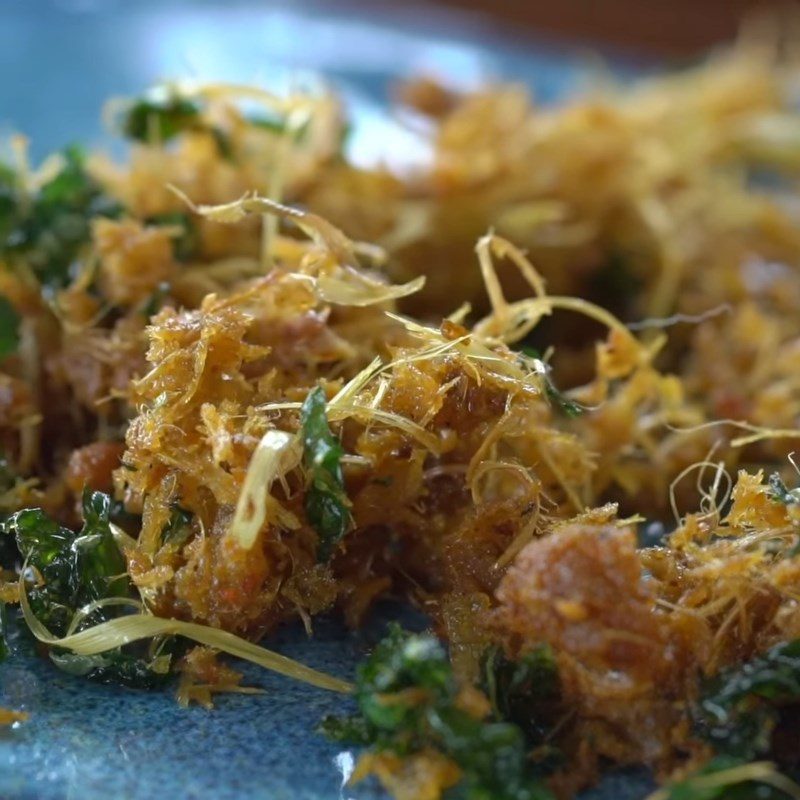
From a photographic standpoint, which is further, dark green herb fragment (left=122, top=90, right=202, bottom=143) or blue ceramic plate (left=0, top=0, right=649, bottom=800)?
dark green herb fragment (left=122, top=90, right=202, bottom=143)

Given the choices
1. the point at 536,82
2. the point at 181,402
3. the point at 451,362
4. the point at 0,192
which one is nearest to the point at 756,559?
the point at 451,362

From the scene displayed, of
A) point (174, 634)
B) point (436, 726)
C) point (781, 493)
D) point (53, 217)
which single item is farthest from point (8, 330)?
point (781, 493)

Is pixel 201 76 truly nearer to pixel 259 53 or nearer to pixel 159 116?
pixel 159 116

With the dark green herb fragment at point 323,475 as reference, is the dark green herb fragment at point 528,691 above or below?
below

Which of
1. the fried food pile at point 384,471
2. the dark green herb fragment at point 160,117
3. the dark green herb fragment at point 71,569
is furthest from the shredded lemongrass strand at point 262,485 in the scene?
the dark green herb fragment at point 160,117

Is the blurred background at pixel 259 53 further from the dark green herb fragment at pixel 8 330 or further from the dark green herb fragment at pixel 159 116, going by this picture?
the dark green herb fragment at pixel 8 330

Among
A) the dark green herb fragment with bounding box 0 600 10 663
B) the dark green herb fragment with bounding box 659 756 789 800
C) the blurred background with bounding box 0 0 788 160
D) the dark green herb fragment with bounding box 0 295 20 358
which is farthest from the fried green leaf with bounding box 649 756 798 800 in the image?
the blurred background with bounding box 0 0 788 160

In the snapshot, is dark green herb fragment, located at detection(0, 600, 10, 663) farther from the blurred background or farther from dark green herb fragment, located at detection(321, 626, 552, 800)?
the blurred background
